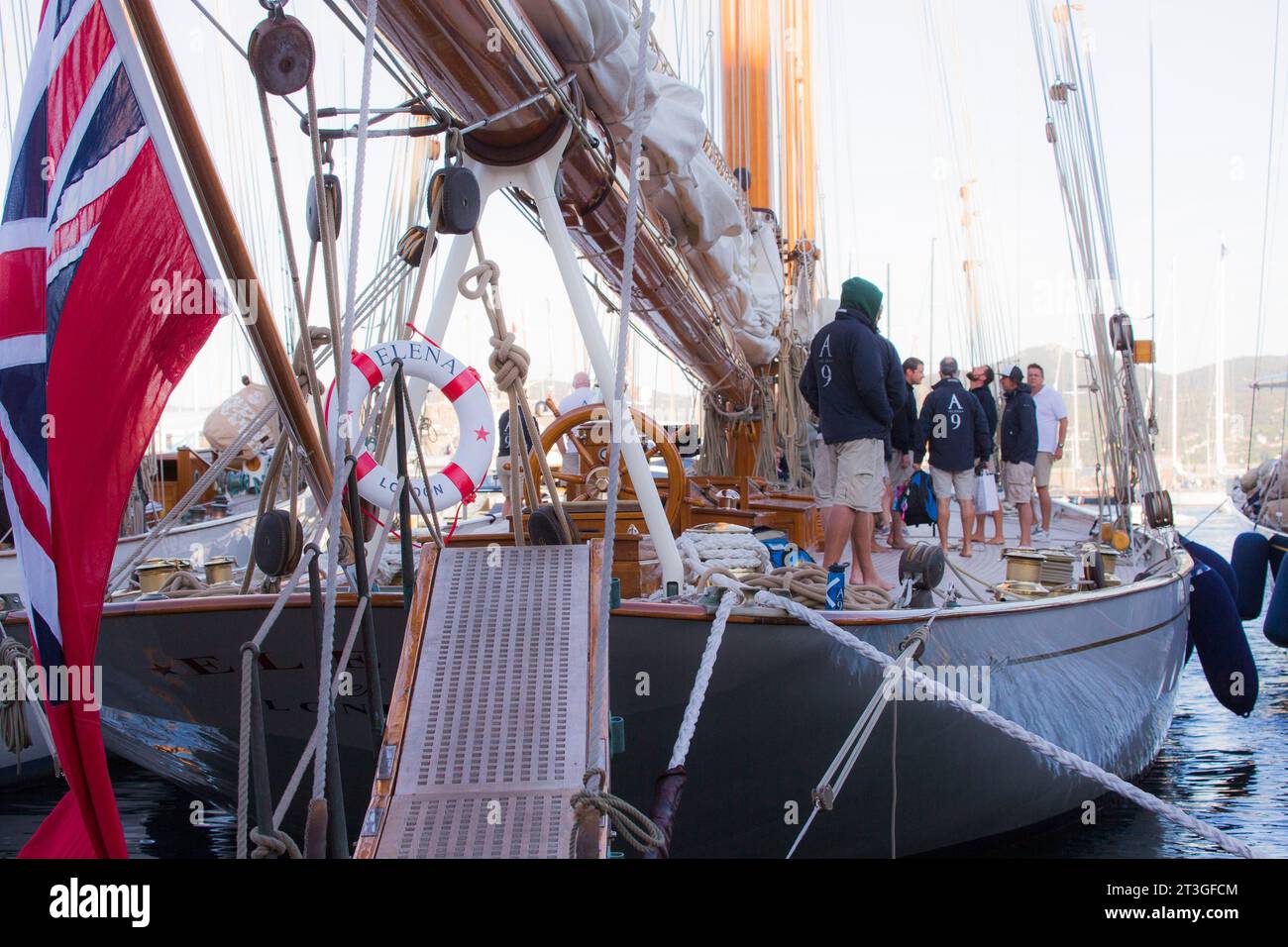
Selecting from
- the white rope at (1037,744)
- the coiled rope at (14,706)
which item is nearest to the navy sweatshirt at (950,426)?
the white rope at (1037,744)

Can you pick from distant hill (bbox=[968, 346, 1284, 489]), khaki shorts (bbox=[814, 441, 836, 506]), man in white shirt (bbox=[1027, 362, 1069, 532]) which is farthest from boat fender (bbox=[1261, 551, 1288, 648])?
distant hill (bbox=[968, 346, 1284, 489])

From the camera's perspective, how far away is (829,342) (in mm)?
4750

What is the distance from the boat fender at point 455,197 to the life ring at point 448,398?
1.18 ft

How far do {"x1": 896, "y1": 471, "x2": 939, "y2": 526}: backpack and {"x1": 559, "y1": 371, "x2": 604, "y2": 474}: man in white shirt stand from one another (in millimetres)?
2470

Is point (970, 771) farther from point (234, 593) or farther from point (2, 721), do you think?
point (2, 721)

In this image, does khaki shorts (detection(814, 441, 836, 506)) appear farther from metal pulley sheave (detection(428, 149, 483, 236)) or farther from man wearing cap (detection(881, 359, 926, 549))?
metal pulley sheave (detection(428, 149, 483, 236))

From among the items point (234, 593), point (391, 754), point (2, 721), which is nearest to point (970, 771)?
point (391, 754)

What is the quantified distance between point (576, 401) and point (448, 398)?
3199mm

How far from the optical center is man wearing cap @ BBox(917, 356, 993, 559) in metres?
6.67

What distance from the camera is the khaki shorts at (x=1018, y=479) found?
744 centimetres

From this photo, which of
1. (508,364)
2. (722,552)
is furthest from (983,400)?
(508,364)

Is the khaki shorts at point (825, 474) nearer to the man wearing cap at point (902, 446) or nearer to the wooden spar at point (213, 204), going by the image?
the man wearing cap at point (902, 446)

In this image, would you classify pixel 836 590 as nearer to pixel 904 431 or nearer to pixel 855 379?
pixel 855 379
